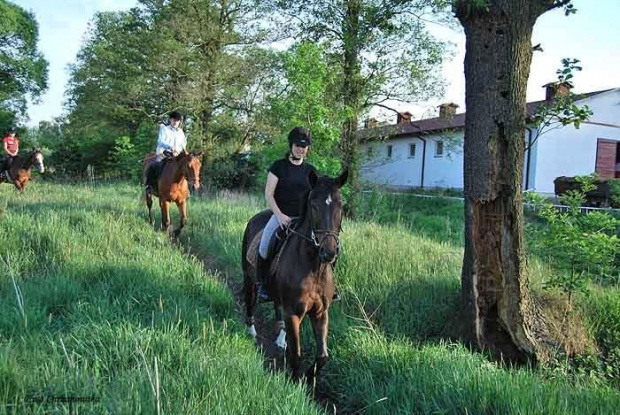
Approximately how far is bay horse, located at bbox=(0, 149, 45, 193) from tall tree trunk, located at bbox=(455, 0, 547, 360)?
16370 millimetres

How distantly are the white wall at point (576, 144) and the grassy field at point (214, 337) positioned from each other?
20.3 m

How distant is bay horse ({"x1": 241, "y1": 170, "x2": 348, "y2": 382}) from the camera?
4.11 m

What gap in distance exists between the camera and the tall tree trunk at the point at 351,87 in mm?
15945

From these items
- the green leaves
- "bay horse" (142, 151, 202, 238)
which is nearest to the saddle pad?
"bay horse" (142, 151, 202, 238)

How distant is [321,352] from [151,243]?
4890 millimetres

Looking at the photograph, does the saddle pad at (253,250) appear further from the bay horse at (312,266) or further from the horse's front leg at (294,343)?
the horse's front leg at (294,343)

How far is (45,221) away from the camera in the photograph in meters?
8.23

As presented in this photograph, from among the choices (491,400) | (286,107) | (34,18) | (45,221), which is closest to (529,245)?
(491,400)

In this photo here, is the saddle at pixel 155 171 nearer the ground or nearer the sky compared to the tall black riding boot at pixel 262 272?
nearer the sky

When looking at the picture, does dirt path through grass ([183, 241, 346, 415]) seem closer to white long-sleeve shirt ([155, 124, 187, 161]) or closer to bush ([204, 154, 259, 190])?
white long-sleeve shirt ([155, 124, 187, 161])

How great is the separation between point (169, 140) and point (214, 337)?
335 inches

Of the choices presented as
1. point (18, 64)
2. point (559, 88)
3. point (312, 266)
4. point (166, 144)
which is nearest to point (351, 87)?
point (166, 144)

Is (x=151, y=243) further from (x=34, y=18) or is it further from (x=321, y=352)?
(x=34, y=18)

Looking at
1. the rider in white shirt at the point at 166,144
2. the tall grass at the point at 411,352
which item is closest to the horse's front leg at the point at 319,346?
the tall grass at the point at 411,352
